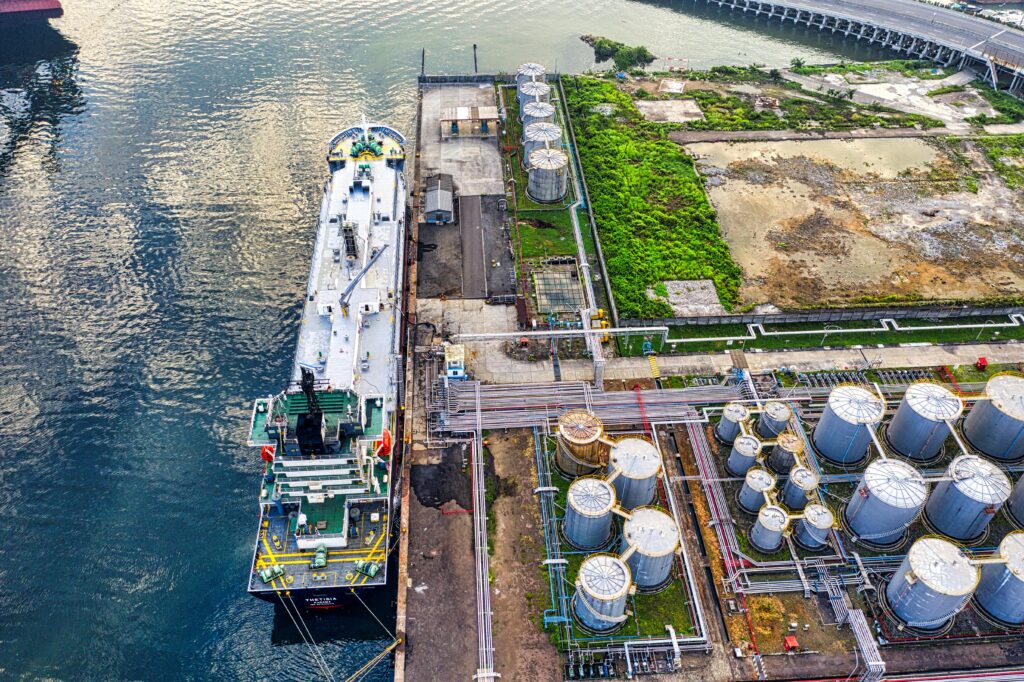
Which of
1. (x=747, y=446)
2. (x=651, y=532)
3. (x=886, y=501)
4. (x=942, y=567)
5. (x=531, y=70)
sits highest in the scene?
(x=531, y=70)

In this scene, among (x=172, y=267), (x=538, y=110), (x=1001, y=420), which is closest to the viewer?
(x=1001, y=420)

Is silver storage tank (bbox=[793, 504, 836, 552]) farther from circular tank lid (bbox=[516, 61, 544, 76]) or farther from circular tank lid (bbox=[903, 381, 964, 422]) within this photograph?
circular tank lid (bbox=[516, 61, 544, 76])

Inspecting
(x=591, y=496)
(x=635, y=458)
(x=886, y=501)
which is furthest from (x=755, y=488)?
(x=591, y=496)

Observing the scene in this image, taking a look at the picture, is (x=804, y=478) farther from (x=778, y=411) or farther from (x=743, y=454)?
(x=778, y=411)

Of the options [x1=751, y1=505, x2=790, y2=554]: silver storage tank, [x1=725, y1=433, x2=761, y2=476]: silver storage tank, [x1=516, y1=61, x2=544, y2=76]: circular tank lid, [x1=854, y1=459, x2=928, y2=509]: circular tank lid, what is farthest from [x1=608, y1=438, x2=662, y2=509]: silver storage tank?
[x1=516, y1=61, x2=544, y2=76]: circular tank lid

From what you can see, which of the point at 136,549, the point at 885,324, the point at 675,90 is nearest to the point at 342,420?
the point at 136,549

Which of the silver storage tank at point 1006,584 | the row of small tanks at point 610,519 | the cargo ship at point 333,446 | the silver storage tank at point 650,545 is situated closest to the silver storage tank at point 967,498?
the silver storage tank at point 1006,584
